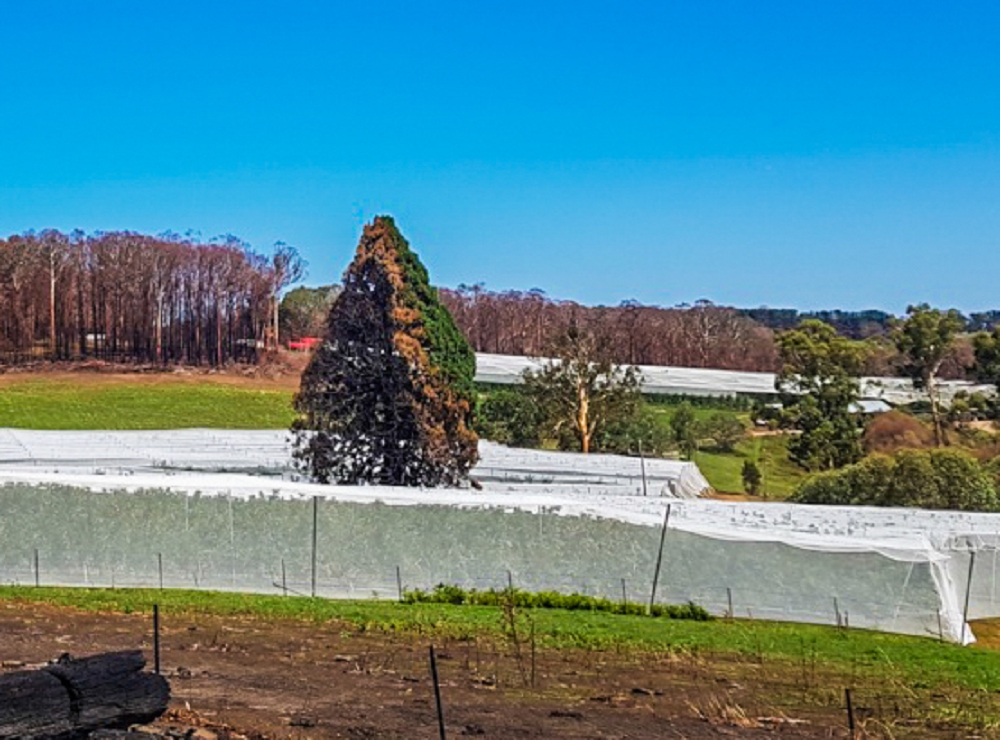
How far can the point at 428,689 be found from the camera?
10781mm

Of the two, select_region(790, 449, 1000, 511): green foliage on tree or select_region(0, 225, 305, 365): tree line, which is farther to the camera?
select_region(0, 225, 305, 365): tree line

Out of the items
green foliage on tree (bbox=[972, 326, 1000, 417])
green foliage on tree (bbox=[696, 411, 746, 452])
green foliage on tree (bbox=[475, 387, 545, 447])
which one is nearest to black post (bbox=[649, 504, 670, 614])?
green foliage on tree (bbox=[475, 387, 545, 447])

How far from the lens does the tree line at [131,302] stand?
57531 mm

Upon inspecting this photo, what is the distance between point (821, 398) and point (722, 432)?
4.64 metres

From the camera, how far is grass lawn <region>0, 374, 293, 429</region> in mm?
46219

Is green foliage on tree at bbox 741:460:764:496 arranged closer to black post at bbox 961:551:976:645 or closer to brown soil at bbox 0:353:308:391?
black post at bbox 961:551:976:645

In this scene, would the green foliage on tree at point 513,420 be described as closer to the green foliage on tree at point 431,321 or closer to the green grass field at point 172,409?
the green grass field at point 172,409

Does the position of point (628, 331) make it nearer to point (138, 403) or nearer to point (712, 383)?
point (712, 383)

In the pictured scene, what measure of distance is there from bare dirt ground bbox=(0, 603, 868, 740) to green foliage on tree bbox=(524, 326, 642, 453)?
29013 mm

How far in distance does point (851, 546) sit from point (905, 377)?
128ft

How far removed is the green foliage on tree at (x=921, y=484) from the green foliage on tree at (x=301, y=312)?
131ft

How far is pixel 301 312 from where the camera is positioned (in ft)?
245

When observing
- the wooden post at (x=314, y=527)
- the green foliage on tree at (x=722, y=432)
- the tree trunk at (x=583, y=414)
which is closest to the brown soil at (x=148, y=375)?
the tree trunk at (x=583, y=414)

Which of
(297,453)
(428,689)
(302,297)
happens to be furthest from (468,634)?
(302,297)
